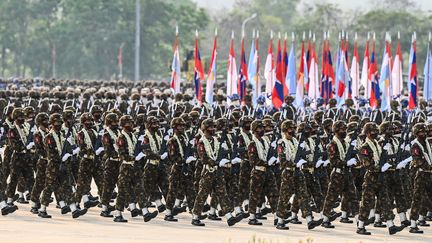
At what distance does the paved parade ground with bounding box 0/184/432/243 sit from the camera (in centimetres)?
1783

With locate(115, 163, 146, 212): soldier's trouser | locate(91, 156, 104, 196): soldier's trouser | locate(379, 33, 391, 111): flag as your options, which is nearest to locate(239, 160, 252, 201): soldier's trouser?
locate(115, 163, 146, 212): soldier's trouser

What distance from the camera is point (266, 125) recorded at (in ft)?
66.0

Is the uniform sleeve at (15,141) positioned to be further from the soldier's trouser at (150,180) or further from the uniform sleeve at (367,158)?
the uniform sleeve at (367,158)

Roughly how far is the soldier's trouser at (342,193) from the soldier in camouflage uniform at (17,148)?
16.1 ft

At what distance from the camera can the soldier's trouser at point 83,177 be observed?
69.3ft

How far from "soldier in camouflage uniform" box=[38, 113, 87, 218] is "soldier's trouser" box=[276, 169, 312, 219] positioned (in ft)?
10.5

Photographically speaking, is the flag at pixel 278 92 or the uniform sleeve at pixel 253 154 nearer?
the uniform sleeve at pixel 253 154

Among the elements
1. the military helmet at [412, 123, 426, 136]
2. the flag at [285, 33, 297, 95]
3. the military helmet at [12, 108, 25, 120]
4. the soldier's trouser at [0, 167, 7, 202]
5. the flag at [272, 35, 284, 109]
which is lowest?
the soldier's trouser at [0, 167, 7, 202]

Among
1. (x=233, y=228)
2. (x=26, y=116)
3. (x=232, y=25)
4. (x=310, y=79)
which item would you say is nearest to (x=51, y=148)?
(x=26, y=116)

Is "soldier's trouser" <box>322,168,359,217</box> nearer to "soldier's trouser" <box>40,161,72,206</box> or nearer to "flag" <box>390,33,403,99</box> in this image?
"soldier's trouser" <box>40,161,72,206</box>

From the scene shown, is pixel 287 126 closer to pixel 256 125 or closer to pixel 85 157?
pixel 256 125

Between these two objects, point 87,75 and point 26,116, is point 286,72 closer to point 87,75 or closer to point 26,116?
point 26,116

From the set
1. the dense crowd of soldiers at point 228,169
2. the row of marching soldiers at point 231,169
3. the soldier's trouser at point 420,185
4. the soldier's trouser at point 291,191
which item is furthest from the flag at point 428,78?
the soldier's trouser at point 291,191

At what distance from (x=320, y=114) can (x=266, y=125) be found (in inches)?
211
